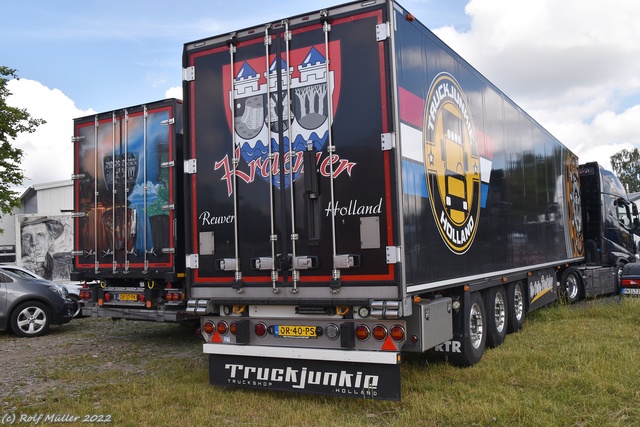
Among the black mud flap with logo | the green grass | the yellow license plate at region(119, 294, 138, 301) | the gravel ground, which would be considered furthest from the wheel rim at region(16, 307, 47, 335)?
the black mud flap with logo

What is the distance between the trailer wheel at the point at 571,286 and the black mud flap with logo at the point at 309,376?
843cm

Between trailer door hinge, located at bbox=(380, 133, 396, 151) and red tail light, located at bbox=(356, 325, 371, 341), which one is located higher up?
trailer door hinge, located at bbox=(380, 133, 396, 151)

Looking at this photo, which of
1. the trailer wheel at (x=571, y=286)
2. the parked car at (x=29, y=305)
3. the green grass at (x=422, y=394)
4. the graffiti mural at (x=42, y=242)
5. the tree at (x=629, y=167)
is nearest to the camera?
the green grass at (x=422, y=394)

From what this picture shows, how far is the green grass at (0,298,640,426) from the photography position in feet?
16.7

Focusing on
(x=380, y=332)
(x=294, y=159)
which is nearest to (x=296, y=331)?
(x=380, y=332)

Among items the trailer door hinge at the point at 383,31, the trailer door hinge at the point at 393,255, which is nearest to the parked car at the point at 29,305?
the trailer door hinge at the point at 393,255

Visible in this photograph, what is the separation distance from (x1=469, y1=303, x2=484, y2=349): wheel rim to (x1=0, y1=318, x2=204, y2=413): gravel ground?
153 inches

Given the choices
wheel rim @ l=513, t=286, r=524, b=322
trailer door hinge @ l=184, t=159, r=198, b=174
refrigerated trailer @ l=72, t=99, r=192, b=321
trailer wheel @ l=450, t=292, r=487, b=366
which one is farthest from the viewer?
wheel rim @ l=513, t=286, r=524, b=322

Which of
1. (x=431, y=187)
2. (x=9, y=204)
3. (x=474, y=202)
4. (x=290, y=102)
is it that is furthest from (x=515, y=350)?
(x=9, y=204)

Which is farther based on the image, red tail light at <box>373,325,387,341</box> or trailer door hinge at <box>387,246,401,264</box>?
red tail light at <box>373,325,387,341</box>

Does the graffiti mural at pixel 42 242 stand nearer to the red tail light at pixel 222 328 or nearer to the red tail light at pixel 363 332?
the red tail light at pixel 222 328

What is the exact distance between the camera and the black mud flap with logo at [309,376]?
17.6ft

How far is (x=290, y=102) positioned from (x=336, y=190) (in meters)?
1.01

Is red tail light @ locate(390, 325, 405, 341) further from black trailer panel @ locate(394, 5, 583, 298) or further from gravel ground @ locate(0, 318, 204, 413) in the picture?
gravel ground @ locate(0, 318, 204, 413)
